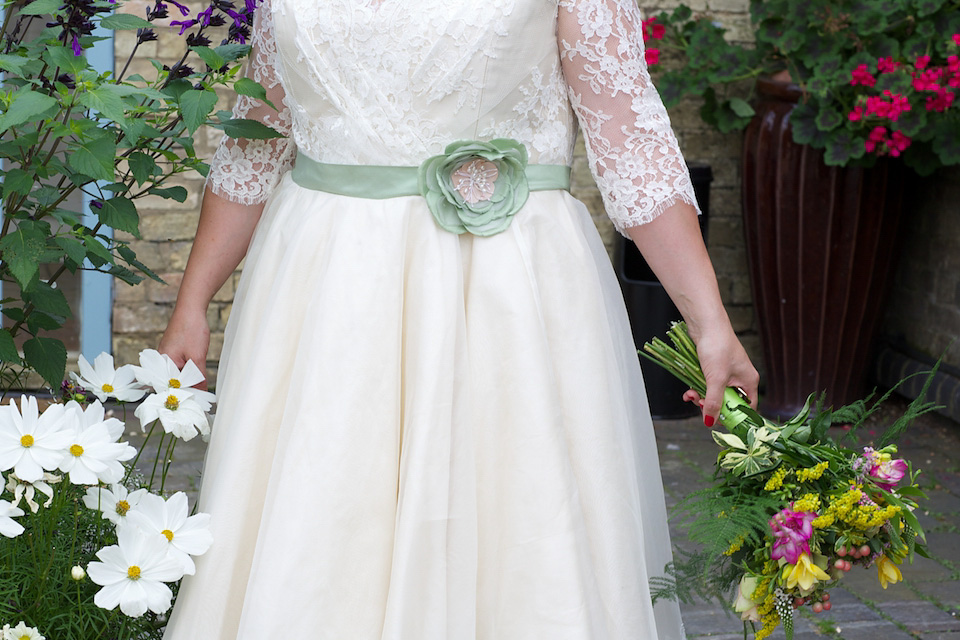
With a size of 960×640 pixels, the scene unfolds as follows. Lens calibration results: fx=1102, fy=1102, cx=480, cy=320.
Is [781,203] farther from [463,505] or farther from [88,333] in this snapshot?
[463,505]

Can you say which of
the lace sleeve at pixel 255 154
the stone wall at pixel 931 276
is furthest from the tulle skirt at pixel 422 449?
the stone wall at pixel 931 276

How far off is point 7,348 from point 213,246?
0.37 meters

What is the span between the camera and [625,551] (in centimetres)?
164

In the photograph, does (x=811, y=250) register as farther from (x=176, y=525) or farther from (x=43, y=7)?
(x=43, y=7)

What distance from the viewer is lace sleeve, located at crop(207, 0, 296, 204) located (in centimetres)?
183

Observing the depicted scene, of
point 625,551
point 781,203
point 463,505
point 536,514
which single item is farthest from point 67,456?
point 781,203

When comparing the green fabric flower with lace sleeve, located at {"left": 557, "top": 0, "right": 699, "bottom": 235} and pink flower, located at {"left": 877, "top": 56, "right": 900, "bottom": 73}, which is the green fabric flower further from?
pink flower, located at {"left": 877, "top": 56, "right": 900, "bottom": 73}

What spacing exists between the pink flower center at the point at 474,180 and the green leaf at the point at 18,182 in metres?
0.61

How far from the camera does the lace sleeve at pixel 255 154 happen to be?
72.1 inches

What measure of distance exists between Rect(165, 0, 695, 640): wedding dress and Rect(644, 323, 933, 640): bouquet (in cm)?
14

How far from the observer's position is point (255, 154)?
1869 mm

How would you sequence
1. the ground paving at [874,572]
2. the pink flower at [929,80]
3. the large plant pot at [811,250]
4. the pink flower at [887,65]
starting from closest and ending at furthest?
the ground paving at [874,572] < the pink flower at [929,80] < the pink flower at [887,65] < the large plant pot at [811,250]

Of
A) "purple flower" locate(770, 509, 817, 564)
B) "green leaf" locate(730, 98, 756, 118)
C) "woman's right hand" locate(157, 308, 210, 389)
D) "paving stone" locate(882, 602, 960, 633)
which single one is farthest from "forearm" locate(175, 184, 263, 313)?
"green leaf" locate(730, 98, 756, 118)

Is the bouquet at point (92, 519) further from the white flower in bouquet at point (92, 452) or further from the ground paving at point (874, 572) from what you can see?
the ground paving at point (874, 572)
